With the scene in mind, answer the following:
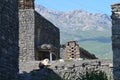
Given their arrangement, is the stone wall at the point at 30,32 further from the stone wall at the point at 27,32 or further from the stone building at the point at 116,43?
the stone building at the point at 116,43

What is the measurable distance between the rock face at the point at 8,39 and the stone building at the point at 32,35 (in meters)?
12.8

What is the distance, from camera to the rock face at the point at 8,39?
48.7 ft

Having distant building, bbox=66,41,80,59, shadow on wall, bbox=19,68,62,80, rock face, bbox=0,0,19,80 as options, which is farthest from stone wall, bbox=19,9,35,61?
rock face, bbox=0,0,19,80

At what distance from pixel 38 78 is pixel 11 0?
254cm

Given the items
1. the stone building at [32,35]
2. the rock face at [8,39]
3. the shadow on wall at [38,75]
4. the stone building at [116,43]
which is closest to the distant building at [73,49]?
the stone building at [32,35]

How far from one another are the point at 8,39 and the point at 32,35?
14385 mm

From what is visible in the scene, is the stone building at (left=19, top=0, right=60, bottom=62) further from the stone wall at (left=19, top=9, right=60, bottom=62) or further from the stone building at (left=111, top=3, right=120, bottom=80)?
the stone building at (left=111, top=3, right=120, bottom=80)

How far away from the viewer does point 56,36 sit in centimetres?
3256

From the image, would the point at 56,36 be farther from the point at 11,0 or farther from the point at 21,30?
the point at 11,0

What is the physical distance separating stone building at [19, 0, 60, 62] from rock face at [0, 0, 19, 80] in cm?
1284

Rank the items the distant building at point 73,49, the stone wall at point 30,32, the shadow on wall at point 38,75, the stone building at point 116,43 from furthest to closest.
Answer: the distant building at point 73,49 < the stone wall at point 30,32 < the shadow on wall at point 38,75 < the stone building at point 116,43

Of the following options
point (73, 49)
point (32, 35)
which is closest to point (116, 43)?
point (32, 35)

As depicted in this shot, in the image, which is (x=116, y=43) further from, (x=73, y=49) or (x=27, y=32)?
(x=73, y=49)

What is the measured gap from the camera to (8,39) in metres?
15.3
